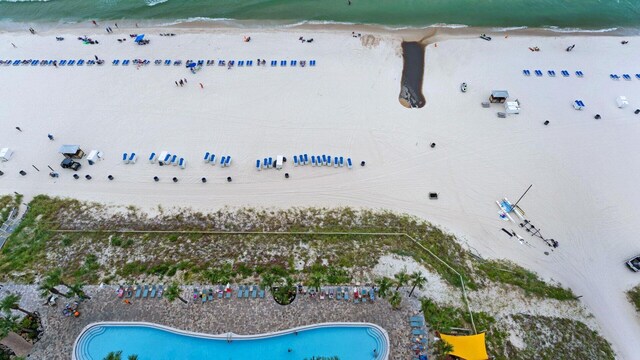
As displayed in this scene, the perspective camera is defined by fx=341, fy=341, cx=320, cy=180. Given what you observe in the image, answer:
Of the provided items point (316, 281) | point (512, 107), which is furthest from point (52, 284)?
point (512, 107)

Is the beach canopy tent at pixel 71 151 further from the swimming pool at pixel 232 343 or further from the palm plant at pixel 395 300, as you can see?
the palm plant at pixel 395 300

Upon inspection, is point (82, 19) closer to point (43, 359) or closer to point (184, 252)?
point (184, 252)

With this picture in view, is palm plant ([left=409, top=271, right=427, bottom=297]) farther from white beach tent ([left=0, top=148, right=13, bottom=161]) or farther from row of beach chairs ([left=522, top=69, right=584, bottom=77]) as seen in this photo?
white beach tent ([left=0, top=148, right=13, bottom=161])

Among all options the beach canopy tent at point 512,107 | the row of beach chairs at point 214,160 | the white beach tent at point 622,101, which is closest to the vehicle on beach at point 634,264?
the beach canopy tent at point 512,107

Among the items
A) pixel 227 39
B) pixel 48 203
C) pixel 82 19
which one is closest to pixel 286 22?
pixel 227 39

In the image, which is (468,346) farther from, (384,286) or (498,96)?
(498,96)

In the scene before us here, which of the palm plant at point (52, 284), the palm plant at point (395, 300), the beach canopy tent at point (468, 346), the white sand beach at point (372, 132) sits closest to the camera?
the beach canopy tent at point (468, 346)
